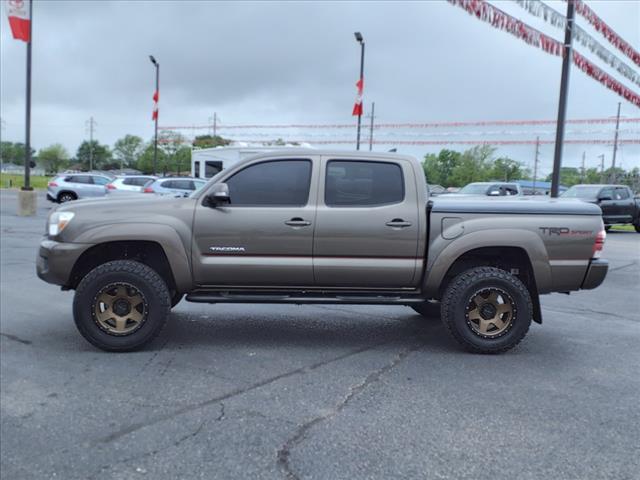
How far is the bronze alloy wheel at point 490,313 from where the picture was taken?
4977 mm

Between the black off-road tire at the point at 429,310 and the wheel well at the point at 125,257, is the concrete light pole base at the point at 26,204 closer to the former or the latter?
the wheel well at the point at 125,257

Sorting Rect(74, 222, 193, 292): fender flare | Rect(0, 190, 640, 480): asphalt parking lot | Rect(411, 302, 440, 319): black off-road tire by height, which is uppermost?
Rect(74, 222, 193, 292): fender flare

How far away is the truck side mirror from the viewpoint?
15.6 feet

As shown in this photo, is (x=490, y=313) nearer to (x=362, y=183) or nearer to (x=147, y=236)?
(x=362, y=183)

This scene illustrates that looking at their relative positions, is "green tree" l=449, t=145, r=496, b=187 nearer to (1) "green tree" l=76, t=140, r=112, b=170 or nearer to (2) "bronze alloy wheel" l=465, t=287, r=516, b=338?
(2) "bronze alloy wheel" l=465, t=287, r=516, b=338

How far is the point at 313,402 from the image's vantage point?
3.79 m

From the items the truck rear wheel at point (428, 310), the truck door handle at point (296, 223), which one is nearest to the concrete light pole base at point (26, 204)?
the truck rear wheel at point (428, 310)

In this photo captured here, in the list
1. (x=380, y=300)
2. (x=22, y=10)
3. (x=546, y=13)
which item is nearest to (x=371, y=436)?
(x=380, y=300)

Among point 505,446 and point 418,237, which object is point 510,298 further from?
point 505,446

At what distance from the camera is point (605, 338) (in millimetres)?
5742

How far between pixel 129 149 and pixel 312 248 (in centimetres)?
13494

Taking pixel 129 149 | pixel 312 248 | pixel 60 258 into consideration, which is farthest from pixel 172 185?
pixel 129 149

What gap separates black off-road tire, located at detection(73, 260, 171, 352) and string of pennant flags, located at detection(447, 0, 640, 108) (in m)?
4.35

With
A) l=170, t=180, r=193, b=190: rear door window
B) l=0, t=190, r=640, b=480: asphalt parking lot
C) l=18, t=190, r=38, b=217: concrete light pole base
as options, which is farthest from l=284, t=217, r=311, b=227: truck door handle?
l=18, t=190, r=38, b=217: concrete light pole base
